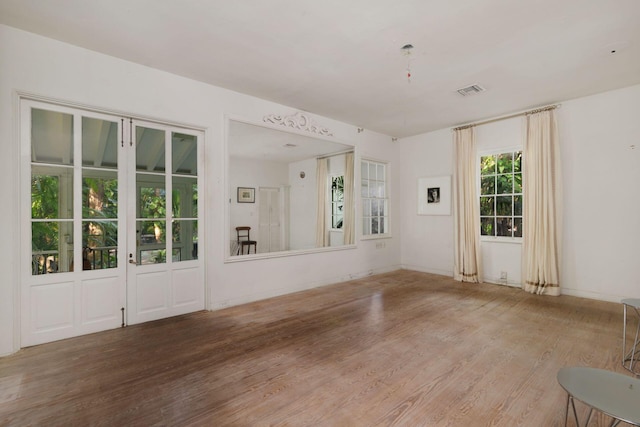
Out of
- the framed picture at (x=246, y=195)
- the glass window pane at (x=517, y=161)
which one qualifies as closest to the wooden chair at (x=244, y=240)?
the framed picture at (x=246, y=195)

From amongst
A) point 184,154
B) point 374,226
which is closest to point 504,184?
point 374,226

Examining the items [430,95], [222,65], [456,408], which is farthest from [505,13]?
[456,408]

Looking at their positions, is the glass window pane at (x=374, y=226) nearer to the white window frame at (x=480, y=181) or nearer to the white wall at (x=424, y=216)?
the white wall at (x=424, y=216)

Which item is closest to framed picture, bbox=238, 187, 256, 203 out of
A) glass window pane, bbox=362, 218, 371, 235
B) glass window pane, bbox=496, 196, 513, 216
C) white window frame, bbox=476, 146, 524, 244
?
glass window pane, bbox=362, 218, 371, 235

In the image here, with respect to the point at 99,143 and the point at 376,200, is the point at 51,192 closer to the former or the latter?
the point at 99,143

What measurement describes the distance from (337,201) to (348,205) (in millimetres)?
340

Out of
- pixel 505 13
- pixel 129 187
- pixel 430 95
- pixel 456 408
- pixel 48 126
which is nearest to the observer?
pixel 456 408

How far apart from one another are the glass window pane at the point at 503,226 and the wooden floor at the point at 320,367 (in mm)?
1677

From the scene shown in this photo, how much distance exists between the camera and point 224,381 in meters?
2.40

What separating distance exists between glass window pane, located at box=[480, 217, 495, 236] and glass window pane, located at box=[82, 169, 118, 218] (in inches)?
239

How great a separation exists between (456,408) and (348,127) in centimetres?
503

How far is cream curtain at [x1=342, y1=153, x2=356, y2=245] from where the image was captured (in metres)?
6.21

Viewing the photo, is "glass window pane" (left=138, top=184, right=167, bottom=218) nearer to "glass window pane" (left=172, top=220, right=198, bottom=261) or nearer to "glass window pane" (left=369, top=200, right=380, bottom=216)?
"glass window pane" (left=172, top=220, right=198, bottom=261)

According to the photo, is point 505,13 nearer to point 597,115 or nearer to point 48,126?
point 597,115
